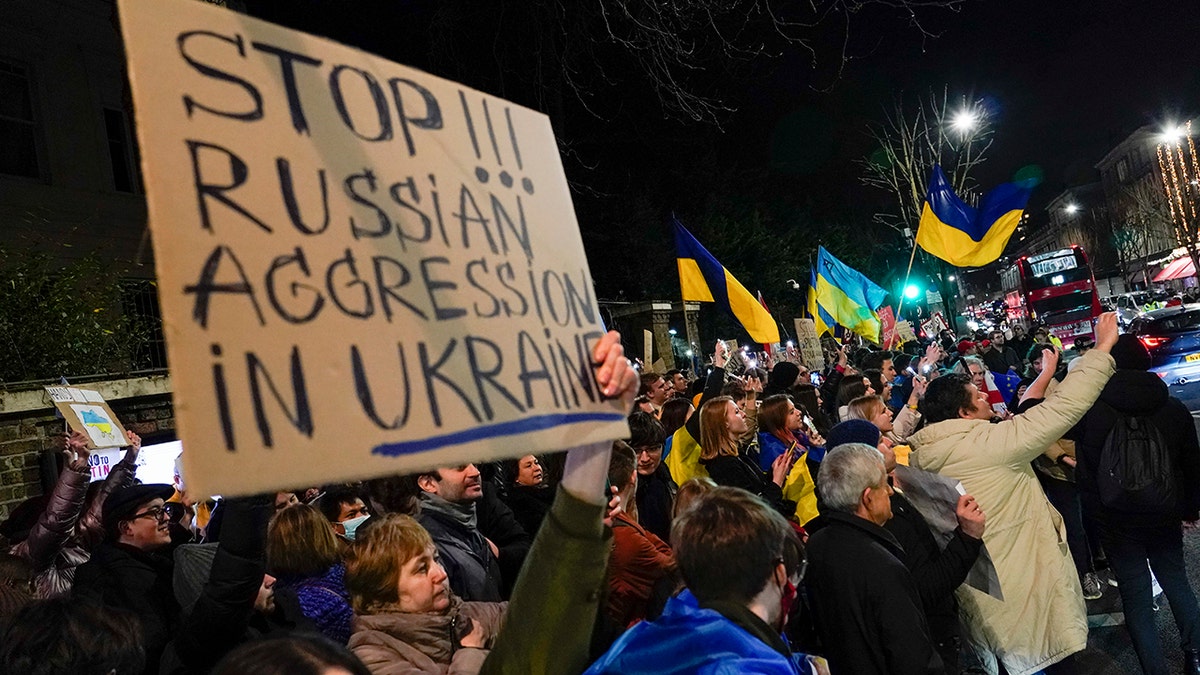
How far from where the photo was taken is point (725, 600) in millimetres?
Result: 2055

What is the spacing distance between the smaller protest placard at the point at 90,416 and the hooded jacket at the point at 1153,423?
19.7 feet

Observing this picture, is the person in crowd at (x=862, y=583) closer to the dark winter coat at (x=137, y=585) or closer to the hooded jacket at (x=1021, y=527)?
the hooded jacket at (x=1021, y=527)

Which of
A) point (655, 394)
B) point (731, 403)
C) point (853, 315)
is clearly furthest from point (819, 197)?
point (731, 403)

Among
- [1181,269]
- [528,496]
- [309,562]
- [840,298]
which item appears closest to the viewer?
[309,562]

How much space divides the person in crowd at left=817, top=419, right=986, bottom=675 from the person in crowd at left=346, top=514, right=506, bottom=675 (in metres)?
1.85

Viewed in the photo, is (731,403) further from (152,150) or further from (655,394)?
(152,150)

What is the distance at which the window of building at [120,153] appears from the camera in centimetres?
1238

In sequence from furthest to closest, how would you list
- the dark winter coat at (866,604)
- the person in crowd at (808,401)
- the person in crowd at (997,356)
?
1. the person in crowd at (997,356)
2. the person in crowd at (808,401)
3. the dark winter coat at (866,604)

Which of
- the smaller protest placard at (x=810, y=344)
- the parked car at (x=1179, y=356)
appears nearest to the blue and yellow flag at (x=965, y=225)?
the smaller protest placard at (x=810, y=344)

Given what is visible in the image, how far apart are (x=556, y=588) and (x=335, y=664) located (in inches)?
17.2

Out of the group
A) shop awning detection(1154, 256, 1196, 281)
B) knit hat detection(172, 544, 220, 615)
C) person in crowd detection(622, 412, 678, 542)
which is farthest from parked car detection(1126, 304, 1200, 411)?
shop awning detection(1154, 256, 1196, 281)

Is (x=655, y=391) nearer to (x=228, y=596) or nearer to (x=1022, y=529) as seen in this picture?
(x=1022, y=529)

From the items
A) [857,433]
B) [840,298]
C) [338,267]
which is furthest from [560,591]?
[840,298]

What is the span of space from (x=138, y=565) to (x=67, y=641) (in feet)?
4.68
